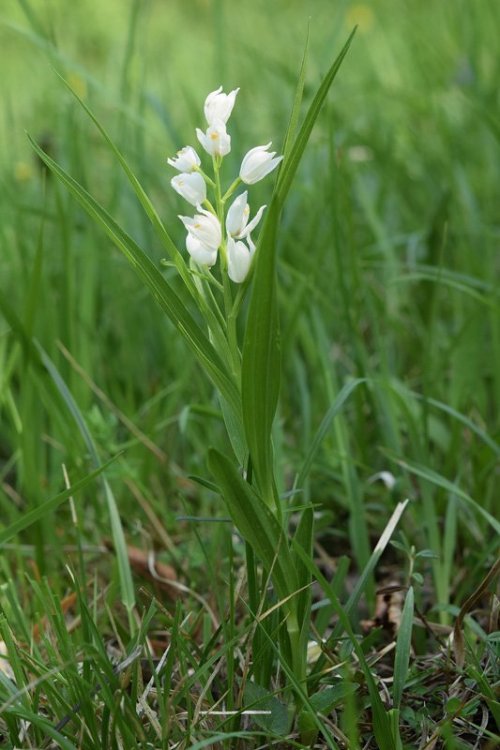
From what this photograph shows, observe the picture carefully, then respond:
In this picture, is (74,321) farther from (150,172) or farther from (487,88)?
(487,88)

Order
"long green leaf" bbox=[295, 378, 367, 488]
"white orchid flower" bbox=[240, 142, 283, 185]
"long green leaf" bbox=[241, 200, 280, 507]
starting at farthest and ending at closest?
"long green leaf" bbox=[295, 378, 367, 488] → "white orchid flower" bbox=[240, 142, 283, 185] → "long green leaf" bbox=[241, 200, 280, 507]

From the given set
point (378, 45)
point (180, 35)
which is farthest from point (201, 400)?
point (180, 35)

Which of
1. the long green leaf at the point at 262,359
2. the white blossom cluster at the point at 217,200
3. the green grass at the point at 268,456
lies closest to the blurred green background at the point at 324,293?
the green grass at the point at 268,456

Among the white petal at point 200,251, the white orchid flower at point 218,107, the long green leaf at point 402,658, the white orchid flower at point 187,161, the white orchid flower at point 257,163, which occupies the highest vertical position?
the white orchid flower at point 218,107

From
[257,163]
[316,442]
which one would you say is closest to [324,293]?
[316,442]

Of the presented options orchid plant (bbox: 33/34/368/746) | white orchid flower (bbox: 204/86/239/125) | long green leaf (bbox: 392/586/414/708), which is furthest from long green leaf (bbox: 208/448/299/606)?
white orchid flower (bbox: 204/86/239/125)

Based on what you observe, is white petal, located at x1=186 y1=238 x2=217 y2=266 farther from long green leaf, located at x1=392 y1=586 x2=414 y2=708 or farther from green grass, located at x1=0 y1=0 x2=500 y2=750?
long green leaf, located at x1=392 y1=586 x2=414 y2=708

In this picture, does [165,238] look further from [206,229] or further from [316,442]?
[316,442]

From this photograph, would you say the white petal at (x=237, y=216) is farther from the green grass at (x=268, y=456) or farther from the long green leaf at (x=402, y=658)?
the long green leaf at (x=402, y=658)
